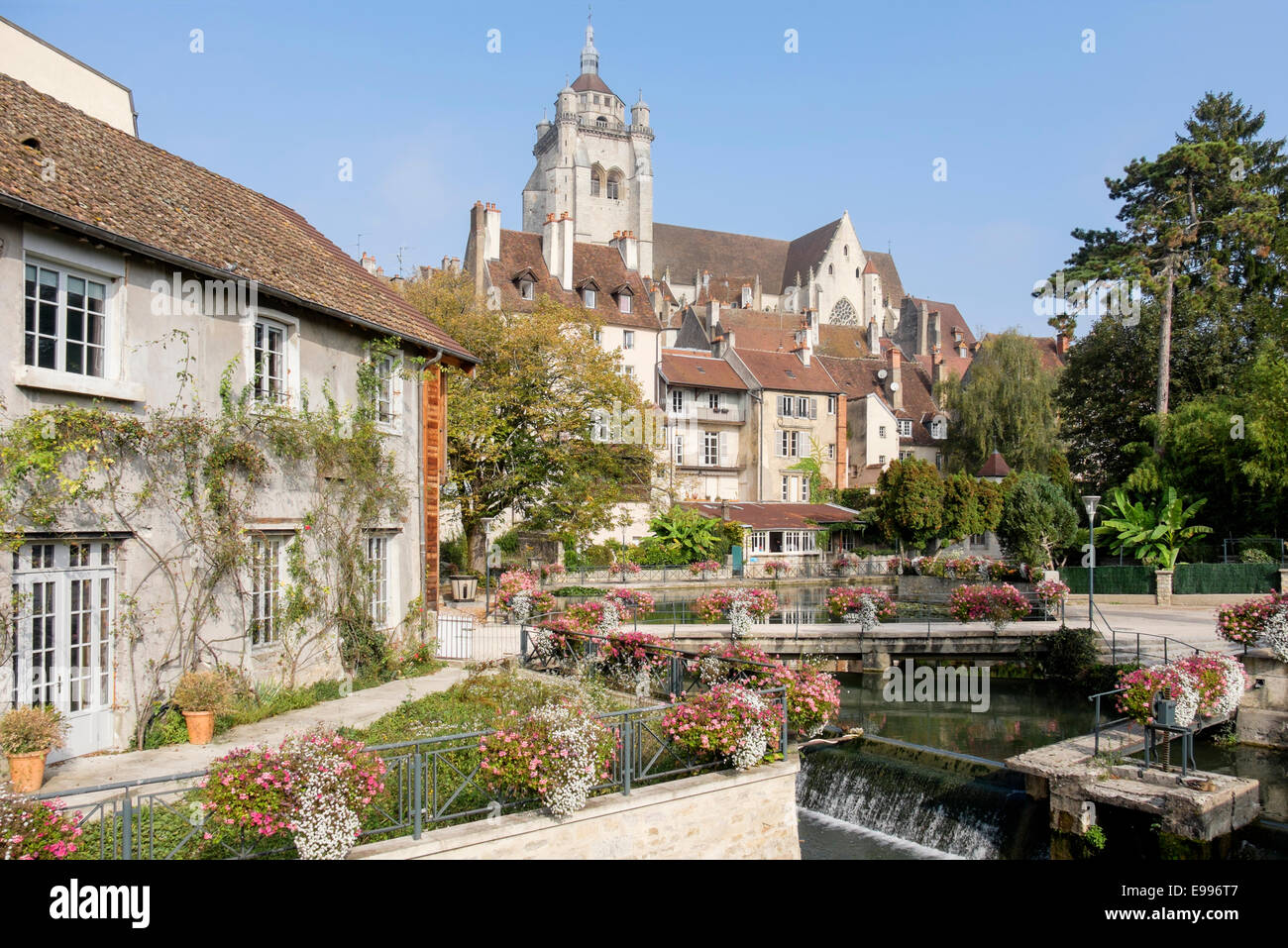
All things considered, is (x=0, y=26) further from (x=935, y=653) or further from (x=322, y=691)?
(x=935, y=653)

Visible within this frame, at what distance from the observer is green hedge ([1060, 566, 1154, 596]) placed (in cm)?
3195

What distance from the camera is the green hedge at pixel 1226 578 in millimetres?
29969

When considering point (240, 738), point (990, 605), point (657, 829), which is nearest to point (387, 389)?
point (240, 738)

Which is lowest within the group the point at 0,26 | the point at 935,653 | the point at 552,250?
the point at 935,653

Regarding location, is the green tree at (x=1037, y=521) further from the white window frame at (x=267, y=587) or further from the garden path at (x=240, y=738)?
the white window frame at (x=267, y=587)

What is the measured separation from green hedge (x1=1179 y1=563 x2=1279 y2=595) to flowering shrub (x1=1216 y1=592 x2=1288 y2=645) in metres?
14.9

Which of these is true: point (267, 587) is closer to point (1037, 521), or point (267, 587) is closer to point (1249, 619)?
point (1249, 619)

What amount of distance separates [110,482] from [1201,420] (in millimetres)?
37346

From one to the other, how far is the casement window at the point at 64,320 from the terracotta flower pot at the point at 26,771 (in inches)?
152

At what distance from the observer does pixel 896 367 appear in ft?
219

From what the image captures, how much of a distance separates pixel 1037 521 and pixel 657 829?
33712 mm

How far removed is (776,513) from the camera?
49094mm

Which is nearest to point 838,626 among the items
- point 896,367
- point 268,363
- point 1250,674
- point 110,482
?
point 1250,674

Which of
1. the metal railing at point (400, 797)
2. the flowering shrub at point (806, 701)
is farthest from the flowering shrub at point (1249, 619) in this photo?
the metal railing at point (400, 797)
